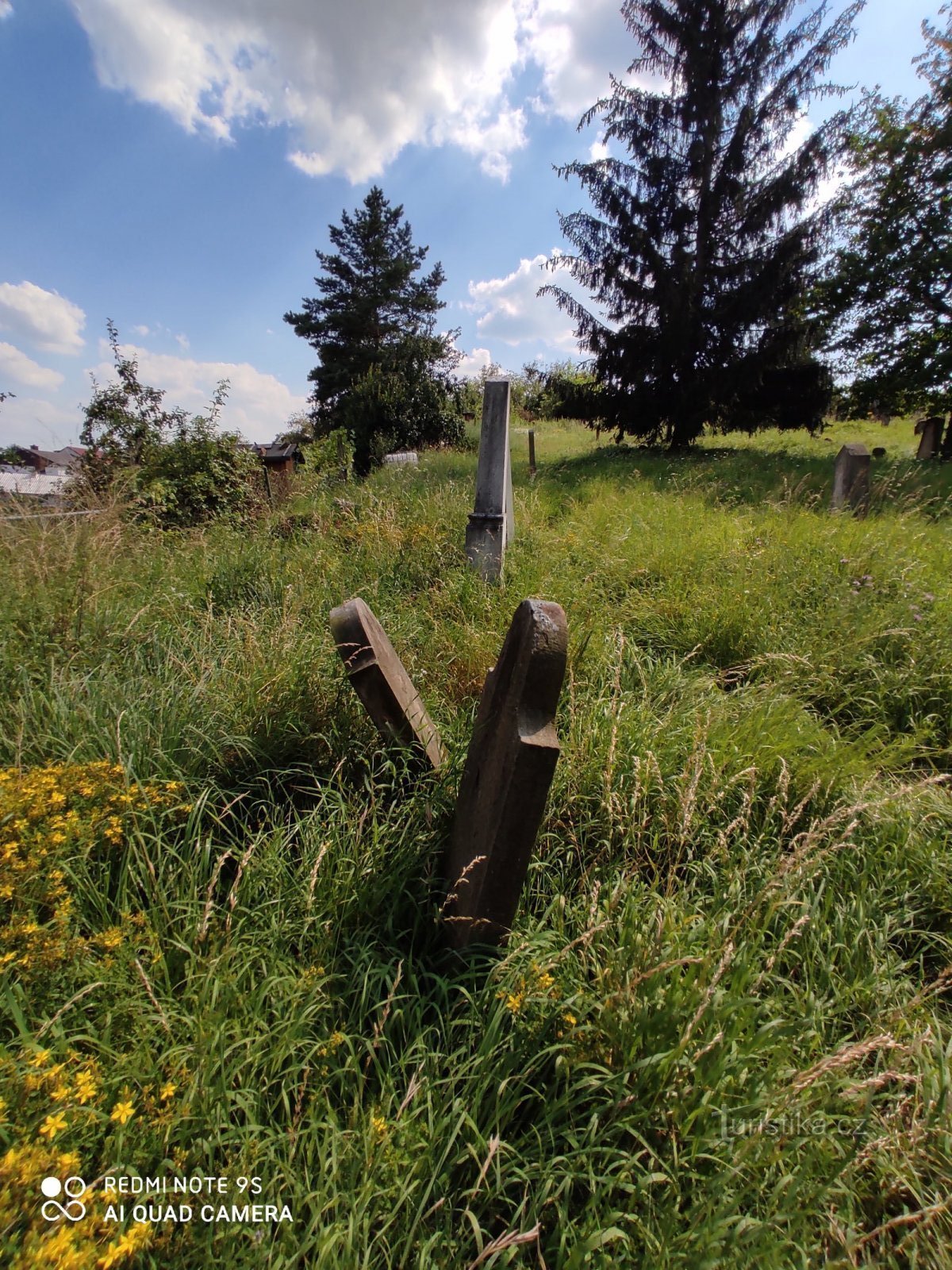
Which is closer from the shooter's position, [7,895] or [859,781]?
[7,895]

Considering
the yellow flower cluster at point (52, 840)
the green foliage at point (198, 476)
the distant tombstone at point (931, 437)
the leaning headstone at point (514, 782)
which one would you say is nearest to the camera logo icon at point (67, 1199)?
the yellow flower cluster at point (52, 840)

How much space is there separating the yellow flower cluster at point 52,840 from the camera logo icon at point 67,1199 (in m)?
0.43

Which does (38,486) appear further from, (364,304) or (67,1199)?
(364,304)

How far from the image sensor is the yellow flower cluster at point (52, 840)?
1.27m

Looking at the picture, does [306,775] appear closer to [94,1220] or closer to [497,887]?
[497,887]

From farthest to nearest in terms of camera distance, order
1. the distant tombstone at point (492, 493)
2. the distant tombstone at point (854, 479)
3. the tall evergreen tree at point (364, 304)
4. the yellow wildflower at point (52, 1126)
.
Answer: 1. the tall evergreen tree at point (364, 304)
2. the distant tombstone at point (854, 479)
3. the distant tombstone at point (492, 493)
4. the yellow wildflower at point (52, 1126)

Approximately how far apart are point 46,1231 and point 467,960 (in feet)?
3.10

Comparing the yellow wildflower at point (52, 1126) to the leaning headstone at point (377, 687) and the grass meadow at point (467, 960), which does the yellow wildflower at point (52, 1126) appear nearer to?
the grass meadow at point (467, 960)

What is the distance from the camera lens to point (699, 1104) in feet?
3.73

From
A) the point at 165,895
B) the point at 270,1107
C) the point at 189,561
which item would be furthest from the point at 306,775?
the point at 189,561

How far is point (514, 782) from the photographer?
1354 millimetres

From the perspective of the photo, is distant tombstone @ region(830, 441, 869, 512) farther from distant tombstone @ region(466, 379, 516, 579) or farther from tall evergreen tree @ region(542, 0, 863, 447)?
tall evergreen tree @ region(542, 0, 863, 447)

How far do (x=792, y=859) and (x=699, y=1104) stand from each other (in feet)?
1.91

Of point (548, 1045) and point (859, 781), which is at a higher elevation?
point (859, 781)
